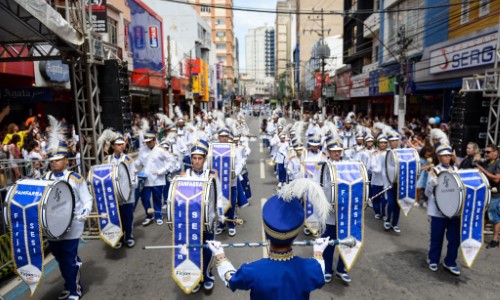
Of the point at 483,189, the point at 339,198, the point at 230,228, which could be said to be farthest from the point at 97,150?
the point at 483,189

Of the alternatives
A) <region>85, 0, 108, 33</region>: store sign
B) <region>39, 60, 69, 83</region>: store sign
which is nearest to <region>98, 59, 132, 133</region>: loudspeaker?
<region>39, 60, 69, 83</region>: store sign

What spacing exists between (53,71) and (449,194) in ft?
50.3

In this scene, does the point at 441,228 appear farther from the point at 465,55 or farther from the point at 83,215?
the point at 465,55

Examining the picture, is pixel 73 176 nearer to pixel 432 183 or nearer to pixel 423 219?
pixel 432 183

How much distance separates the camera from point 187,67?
4303cm

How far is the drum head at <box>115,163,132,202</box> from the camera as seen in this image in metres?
6.27

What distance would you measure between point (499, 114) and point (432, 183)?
4505 mm

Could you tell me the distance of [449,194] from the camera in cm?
544

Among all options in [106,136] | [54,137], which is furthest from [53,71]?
[54,137]

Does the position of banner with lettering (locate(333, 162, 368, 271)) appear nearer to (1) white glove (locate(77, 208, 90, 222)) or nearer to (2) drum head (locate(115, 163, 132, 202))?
(1) white glove (locate(77, 208, 90, 222))

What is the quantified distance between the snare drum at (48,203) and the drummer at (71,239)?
178mm

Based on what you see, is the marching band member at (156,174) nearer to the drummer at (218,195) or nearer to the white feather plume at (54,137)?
the white feather plume at (54,137)

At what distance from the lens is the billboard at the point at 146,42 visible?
26.8m

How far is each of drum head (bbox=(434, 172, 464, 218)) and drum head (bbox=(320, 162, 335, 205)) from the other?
5.44 feet
